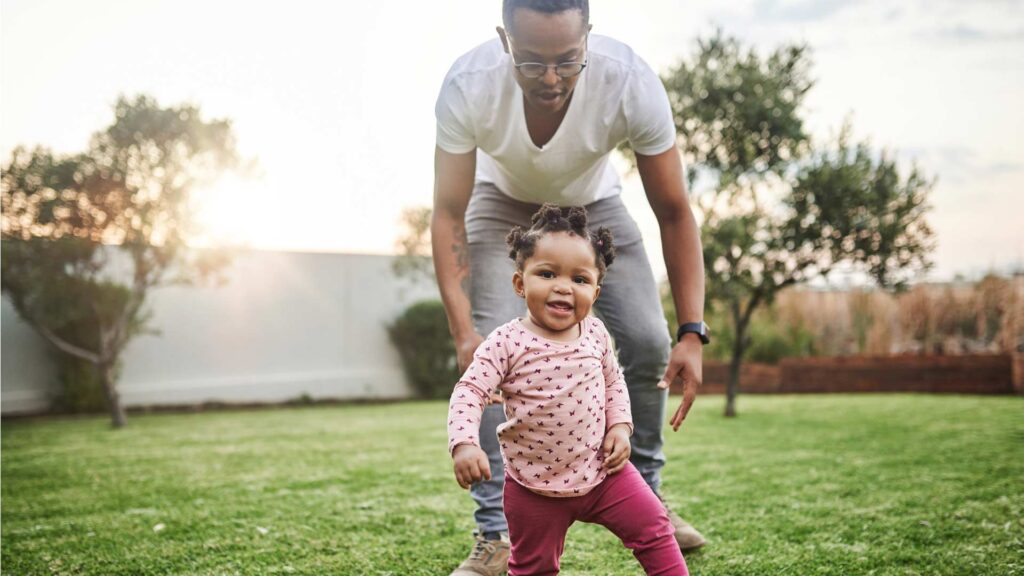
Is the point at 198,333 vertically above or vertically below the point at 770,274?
below

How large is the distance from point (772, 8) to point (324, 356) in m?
10.6

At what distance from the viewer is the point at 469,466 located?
179cm

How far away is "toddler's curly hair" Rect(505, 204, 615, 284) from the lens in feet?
6.73

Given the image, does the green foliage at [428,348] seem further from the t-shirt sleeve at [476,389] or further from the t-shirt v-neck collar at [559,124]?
the t-shirt sleeve at [476,389]

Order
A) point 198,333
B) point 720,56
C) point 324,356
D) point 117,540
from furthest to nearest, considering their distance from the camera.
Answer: point 324,356, point 198,333, point 720,56, point 117,540

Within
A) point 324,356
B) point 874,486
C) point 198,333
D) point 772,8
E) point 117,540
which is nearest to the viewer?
point 117,540

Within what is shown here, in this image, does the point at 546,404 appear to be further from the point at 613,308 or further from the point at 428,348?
the point at 428,348

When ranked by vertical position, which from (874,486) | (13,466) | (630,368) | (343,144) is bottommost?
(13,466)

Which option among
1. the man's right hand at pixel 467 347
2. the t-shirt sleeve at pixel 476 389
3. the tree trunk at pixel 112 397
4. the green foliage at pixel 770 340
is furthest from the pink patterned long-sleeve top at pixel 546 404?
the green foliage at pixel 770 340

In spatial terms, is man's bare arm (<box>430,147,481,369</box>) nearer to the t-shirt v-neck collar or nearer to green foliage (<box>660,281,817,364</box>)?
the t-shirt v-neck collar

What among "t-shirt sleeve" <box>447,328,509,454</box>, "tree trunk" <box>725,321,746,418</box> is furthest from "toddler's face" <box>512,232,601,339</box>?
"tree trunk" <box>725,321,746,418</box>

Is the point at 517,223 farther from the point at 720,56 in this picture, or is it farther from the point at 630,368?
the point at 720,56

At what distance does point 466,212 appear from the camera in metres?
2.97

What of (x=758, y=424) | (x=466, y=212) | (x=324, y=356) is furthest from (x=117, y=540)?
(x=324, y=356)
